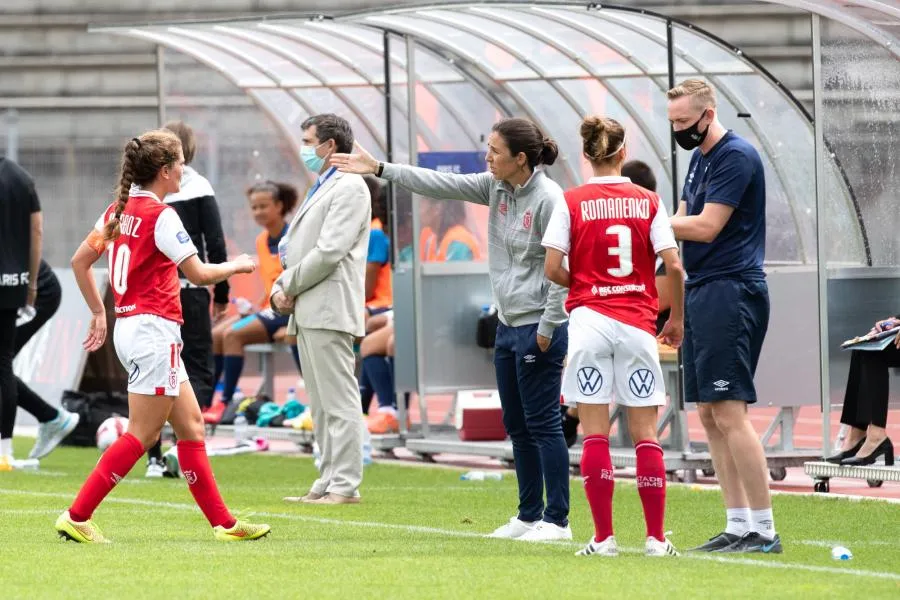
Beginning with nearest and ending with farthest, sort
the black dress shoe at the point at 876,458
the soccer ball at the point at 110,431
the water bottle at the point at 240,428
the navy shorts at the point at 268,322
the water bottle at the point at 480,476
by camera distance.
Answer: the black dress shoe at the point at 876,458 < the water bottle at the point at 480,476 < the soccer ball at the point at 110,431 < the water bottle at the point at 240,428 < the navy shorts at the point at 268,322

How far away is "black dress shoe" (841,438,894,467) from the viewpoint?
10.8 metres

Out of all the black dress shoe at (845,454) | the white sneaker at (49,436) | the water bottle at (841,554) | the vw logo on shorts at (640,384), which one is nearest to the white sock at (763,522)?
the water bottle at (841,554)

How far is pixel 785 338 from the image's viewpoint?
1210cm

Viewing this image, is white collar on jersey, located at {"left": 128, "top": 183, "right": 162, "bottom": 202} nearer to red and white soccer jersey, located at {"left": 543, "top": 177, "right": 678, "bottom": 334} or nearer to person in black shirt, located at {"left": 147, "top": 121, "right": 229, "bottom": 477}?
red and white soccer jersey, located at {"left": 543, "top": 177, "right": 678, "bottom": 334}

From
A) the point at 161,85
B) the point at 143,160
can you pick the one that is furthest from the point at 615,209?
the point at 161,85

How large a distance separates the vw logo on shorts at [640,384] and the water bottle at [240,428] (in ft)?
26.4

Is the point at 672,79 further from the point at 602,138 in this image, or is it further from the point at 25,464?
the point at 25,464

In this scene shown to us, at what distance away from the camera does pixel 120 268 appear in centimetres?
829

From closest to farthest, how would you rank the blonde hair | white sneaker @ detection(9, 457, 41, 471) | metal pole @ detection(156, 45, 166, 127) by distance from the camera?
the blonde hair → white sneaker @ detection(9, 457, 41, 471) → metal pole @ detection(156, 45, 166, 127)

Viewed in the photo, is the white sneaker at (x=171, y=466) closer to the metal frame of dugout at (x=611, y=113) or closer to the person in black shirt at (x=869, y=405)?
the metal frame of dugout at (x=611, y=113)

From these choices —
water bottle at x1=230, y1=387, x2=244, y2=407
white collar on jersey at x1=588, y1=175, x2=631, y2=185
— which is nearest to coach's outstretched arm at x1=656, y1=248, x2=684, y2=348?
white collar on jersey at x1=588, y1=175, x2=631, y2=185

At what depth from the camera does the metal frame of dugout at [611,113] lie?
11.3 metres

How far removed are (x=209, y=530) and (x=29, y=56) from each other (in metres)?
25.7

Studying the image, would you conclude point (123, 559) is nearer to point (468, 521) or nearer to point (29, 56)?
point (468, 521)
